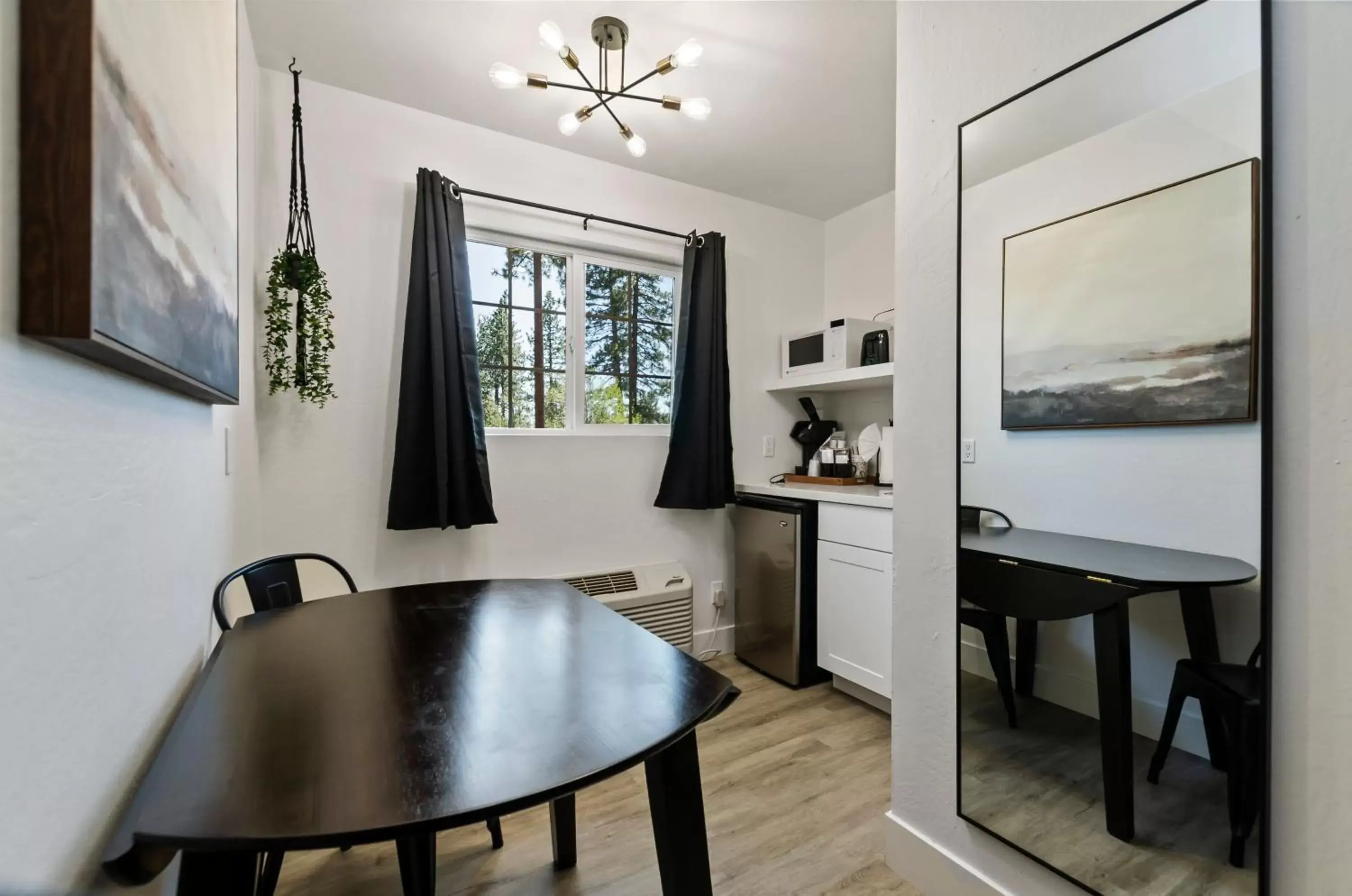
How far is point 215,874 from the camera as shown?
65 centimetres

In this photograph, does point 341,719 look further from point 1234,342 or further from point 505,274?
point 505,274

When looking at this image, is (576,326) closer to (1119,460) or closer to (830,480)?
(830,480)

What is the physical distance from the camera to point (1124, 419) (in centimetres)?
110

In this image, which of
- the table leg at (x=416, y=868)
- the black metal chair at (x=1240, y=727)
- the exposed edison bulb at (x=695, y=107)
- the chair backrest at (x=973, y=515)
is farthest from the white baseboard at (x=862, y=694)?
the exposed edison bulb at (x=695, y=107)

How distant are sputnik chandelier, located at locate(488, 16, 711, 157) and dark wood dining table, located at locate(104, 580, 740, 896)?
1639mm

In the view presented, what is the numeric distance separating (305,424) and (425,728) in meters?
1.83

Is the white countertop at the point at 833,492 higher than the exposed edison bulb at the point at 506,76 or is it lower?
lower

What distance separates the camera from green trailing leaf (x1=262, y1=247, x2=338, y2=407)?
192 centimetres

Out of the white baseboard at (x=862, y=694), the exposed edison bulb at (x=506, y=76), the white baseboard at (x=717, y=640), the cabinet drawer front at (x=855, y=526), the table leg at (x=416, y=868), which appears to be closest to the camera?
the table leg at (x=416, y=868)

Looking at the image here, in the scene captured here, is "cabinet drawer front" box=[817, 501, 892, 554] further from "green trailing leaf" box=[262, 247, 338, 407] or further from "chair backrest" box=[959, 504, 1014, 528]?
"green trailing leaf" box=[262, 247, 338, 407]

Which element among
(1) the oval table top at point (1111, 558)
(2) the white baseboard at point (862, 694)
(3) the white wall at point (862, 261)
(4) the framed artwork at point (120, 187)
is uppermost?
(3) the white wall at point (862, 261)

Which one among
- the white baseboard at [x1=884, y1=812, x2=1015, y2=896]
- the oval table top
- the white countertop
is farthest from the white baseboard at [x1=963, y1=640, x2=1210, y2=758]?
the white countertop

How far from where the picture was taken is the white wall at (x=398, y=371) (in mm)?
2172

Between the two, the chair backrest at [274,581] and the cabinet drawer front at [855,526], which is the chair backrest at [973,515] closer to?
the cabinet drawer front at [855,526]
